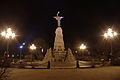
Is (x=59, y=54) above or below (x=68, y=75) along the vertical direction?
above

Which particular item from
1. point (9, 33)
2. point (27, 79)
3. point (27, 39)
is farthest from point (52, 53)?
point (27, 39)

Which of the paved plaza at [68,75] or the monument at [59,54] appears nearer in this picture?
the paved plaza at [68,75]

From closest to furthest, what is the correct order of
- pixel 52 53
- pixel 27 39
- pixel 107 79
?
1. pixel 107 79
2. pixel 52 53
3. pixel 27 39

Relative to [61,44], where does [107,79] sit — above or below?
below

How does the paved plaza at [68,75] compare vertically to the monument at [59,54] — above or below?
below

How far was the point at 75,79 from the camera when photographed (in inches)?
639

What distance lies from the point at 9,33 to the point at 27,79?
18084mm

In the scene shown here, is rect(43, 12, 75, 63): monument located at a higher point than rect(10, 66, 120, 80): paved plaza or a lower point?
higher

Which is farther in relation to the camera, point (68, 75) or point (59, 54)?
point (59, 54)

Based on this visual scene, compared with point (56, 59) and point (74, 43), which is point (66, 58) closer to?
point (56, 59)

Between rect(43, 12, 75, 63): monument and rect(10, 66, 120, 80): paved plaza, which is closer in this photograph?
rect(10, 66, 120, 80): paved plaza

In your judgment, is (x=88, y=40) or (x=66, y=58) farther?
(x=88, y=40)

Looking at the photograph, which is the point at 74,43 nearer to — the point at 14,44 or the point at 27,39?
the point at 27,39

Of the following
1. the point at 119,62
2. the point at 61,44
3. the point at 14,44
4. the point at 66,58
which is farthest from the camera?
the point at 14,44
